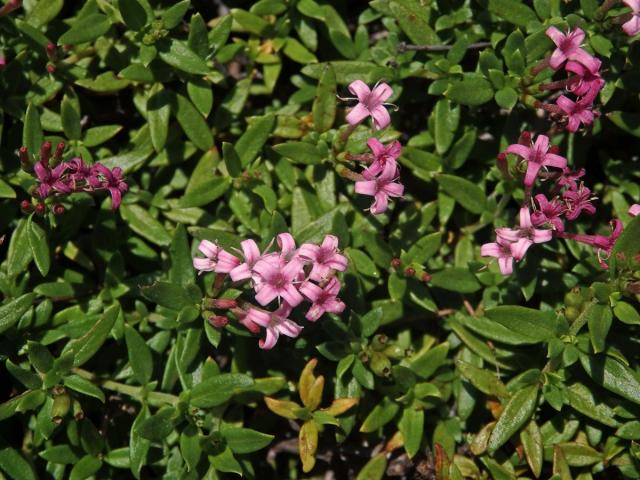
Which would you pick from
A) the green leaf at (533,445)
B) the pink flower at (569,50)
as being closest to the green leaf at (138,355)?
the green leaf at (533,445)

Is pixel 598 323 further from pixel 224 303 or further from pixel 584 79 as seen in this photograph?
pixel 224 303

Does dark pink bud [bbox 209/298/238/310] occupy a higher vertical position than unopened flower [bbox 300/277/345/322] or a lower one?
lower

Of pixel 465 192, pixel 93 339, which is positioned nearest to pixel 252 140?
pixel 465 192

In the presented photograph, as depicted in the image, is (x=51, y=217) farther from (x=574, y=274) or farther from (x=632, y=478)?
(x=632, y=478)

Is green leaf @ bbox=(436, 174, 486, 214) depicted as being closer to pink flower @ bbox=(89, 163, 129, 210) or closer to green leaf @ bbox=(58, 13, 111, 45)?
pink flower @ bbox=(89, 163, 129, 210)

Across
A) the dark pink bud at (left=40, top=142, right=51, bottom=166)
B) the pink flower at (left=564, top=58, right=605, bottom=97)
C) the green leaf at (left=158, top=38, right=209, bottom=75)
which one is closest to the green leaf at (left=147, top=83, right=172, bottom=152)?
the green leaf at (left=158, top=38, right=209, bottom=75)

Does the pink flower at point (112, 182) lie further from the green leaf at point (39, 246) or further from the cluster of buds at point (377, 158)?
the cluster of buds at point (377, 158)

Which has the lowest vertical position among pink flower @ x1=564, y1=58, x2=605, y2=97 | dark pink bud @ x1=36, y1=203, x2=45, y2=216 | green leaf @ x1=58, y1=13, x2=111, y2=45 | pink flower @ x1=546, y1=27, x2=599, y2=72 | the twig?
dark pink bud @ x1=36, y1=203, x2=45, y2=216
